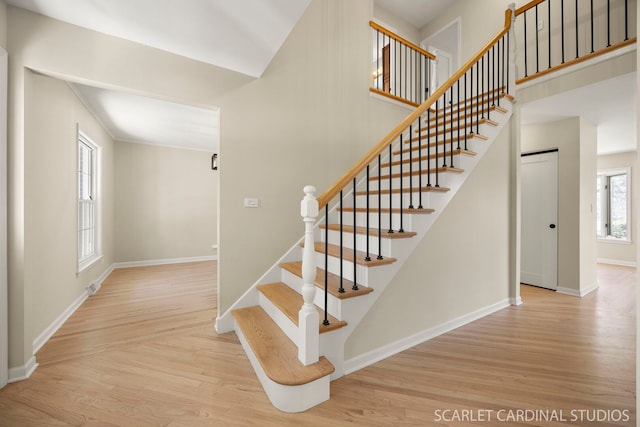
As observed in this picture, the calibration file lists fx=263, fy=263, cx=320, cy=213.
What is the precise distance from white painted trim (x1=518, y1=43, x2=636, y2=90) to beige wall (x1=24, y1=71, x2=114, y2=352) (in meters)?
4.81

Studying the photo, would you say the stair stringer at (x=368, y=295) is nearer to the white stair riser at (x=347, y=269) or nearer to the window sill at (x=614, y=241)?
the white stair riser at (x=347, y=269)

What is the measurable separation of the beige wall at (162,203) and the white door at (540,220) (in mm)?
6004

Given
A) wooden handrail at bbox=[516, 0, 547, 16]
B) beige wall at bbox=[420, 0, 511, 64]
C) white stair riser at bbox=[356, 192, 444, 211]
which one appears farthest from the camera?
beige wall at bbox=[420, 0, 511, 64]

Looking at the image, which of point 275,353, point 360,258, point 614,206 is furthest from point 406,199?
point 614,206

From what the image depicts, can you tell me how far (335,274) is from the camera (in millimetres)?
2141

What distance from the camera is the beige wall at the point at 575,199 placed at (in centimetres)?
363

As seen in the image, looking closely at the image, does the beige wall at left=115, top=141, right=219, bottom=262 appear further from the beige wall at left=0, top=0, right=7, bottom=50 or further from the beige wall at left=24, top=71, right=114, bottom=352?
the beige wall at left=0, top=0, right=7, bottom=50

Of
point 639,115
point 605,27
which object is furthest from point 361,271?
point 605,27

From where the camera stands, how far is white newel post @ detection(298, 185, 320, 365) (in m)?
1.58

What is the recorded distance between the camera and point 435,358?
2064 mm


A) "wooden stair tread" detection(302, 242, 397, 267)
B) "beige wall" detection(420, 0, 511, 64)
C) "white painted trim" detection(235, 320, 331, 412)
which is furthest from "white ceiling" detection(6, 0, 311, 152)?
"beige wall" detection(420, 0, 511, 64)

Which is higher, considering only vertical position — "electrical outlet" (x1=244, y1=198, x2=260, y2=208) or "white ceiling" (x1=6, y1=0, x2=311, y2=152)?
"white ceiling" (x1=6, y1=0, x2=311, y2=152)

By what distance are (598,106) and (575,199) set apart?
1.21m

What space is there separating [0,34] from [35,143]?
732mm
